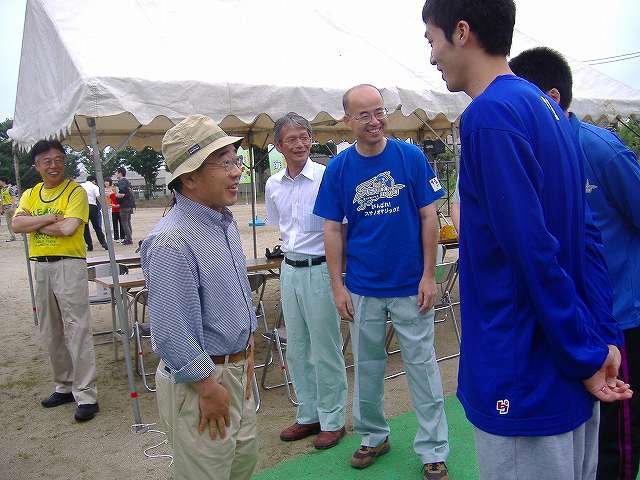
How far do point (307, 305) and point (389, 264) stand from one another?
0.75 m

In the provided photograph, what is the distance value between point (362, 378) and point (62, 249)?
8.46ft

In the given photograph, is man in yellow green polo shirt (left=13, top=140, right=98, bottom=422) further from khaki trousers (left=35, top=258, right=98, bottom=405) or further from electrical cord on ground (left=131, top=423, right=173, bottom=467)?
Answer: electrical cord on ground (left=131, top=423, right=173, bottom=467)

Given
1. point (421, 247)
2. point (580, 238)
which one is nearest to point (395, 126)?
point (421, 247)

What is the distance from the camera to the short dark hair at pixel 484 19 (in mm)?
1303

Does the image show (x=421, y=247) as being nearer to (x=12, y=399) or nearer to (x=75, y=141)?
(x=12, y=399)

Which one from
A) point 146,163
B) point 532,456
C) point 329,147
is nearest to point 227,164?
point 532,456

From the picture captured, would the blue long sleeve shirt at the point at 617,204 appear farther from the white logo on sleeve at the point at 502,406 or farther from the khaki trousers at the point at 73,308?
the khaki trousers at the point at 73,308

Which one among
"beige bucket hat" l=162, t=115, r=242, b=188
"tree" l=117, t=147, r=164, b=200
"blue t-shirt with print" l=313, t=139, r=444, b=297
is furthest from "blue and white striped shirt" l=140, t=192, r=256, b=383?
"tree" l=117, t=147, r=164, b=200

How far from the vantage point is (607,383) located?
1303mm

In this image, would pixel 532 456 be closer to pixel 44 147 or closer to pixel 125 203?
pixel 44 147

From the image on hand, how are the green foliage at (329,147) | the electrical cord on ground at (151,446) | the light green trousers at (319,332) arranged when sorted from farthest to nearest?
the green foliage at (329,147), the electrical cord on ground at (151,446), the light green trousers at (319,332)

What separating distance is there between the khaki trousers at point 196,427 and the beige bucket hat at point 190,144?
728 millimetres

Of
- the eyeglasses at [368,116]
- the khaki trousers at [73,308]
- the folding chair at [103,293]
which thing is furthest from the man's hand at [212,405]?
the folding chair at [103,293]

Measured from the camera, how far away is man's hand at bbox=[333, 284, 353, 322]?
125 inches
